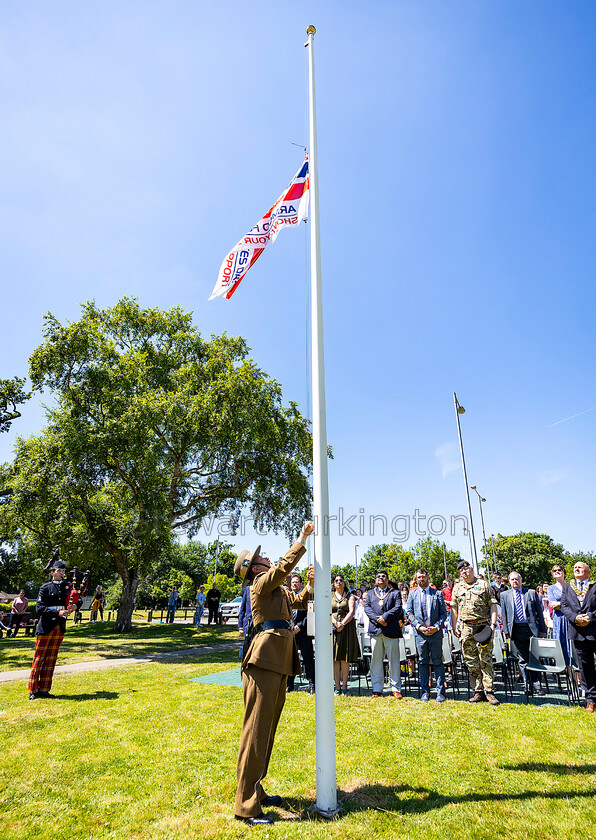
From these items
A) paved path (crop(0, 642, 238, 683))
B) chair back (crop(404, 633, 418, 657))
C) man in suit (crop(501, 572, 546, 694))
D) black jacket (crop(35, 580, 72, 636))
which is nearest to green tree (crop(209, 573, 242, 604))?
paved path (crop(0, 642, 238, 683))

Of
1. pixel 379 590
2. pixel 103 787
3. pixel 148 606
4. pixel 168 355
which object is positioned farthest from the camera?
pixel 148 606

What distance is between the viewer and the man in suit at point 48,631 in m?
8.66

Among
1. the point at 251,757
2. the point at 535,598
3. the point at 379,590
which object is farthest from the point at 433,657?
the point at 251,757

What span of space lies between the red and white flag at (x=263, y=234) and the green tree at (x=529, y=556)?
70.3m

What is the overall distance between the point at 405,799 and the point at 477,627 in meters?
4.48

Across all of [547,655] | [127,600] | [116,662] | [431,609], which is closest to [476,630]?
[431,609]

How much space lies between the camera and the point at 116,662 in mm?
13688

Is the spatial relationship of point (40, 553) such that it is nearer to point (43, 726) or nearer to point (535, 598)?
point (43, 726)

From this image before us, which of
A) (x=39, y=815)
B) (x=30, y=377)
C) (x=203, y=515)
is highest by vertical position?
(x=30, y=377)

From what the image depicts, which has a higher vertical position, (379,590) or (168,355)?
(168,355)

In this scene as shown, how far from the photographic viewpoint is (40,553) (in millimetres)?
21766

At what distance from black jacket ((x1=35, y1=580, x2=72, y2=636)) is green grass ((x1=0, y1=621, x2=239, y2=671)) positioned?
5.02m

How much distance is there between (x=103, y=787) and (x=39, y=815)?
64cm

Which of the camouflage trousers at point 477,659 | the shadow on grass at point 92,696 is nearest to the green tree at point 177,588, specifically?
the shadow on grass at point 92,696
